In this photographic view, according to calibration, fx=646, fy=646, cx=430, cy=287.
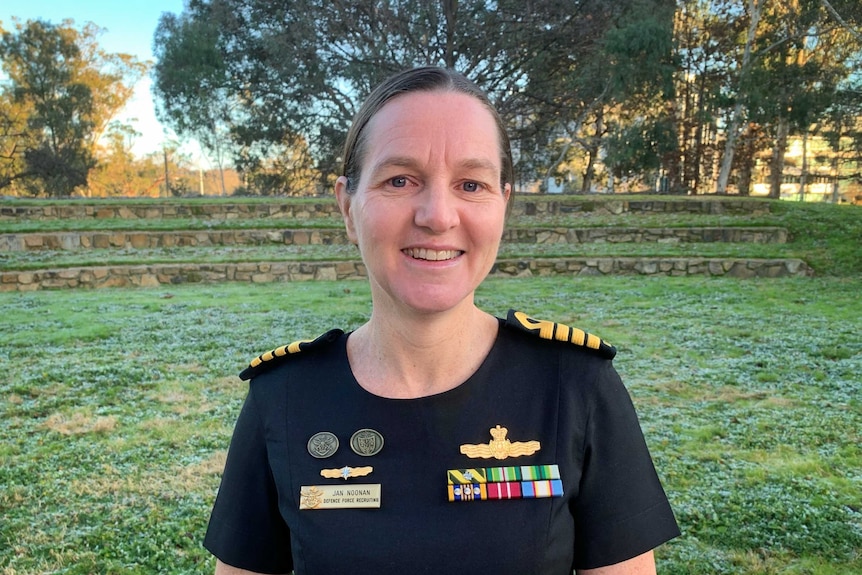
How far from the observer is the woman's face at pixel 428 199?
107 centimetres

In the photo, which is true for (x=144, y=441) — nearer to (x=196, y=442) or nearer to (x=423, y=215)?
(x=196, y=442)

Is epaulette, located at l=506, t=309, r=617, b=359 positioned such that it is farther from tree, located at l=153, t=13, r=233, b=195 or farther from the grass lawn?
tree, located at l=153, t=13, r=233, b=195

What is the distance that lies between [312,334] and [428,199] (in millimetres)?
5211

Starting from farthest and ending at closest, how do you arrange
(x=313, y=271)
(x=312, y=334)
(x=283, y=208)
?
(x=283, y=208) → (x=313, y=271) → (x=312, y=334)

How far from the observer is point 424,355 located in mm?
1186

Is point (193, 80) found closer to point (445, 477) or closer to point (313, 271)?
point (313, 271)

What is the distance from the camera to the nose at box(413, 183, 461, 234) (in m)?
1.05

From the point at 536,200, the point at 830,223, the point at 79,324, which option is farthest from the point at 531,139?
the point at 79,324

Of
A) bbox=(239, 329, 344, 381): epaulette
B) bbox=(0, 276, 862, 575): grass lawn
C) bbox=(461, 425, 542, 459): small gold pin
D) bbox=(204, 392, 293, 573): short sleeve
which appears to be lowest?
bbox=(0, 276, 862, 575): grass lawn

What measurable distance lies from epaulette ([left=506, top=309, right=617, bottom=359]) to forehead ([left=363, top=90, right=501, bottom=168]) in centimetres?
31

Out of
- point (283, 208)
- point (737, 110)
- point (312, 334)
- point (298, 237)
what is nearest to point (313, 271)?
point (298, 237)

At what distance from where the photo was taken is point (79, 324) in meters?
6.73

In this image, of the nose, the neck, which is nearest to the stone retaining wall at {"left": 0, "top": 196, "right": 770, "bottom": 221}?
the neck

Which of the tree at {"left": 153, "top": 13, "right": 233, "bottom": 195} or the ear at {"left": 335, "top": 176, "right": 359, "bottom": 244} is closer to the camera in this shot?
the ear at {"left": 335, "top": 176, "right": 359, "bottom": 244}
